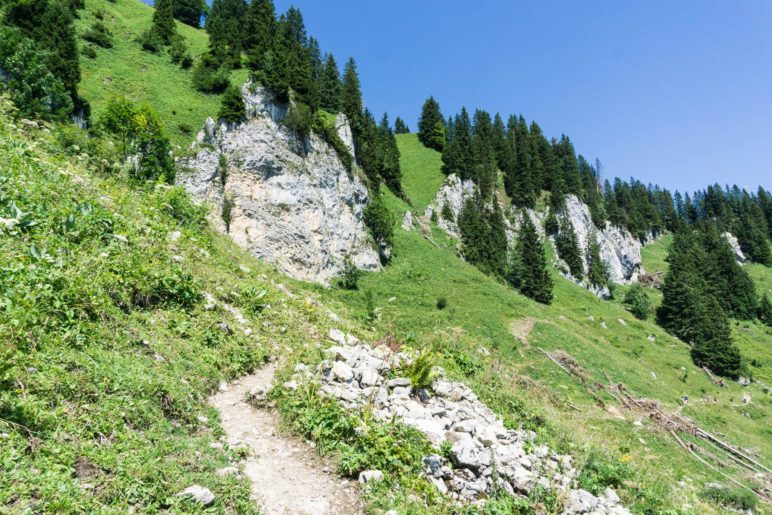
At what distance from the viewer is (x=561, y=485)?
714 centimetres

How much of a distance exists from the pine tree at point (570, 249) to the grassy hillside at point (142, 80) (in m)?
62.4

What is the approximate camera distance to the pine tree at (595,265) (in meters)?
73.8

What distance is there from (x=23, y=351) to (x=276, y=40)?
41267 millimetres

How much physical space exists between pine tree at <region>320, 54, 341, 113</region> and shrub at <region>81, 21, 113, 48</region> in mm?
29140

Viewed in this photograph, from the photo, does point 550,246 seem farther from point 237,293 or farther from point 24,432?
point 24,432

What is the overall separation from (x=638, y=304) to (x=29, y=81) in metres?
74.9

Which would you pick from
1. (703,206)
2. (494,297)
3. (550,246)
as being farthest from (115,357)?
(703,206)

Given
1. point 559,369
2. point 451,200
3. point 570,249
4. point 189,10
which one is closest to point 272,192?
point 559,369

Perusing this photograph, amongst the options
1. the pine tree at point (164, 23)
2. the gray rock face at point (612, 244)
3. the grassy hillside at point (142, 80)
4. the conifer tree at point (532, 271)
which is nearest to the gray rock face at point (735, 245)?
the gray rock face at point (612, 244)

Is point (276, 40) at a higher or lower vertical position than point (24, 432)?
higher

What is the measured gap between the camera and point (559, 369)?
26.1 metres

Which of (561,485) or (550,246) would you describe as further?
(550,246)

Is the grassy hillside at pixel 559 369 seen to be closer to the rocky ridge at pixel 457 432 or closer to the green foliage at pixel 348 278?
the green foliage at pixel 348 278

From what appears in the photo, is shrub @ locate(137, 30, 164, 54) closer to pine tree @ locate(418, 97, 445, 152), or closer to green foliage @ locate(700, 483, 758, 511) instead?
green foliage @ locate(700, 483, 758, 511)
